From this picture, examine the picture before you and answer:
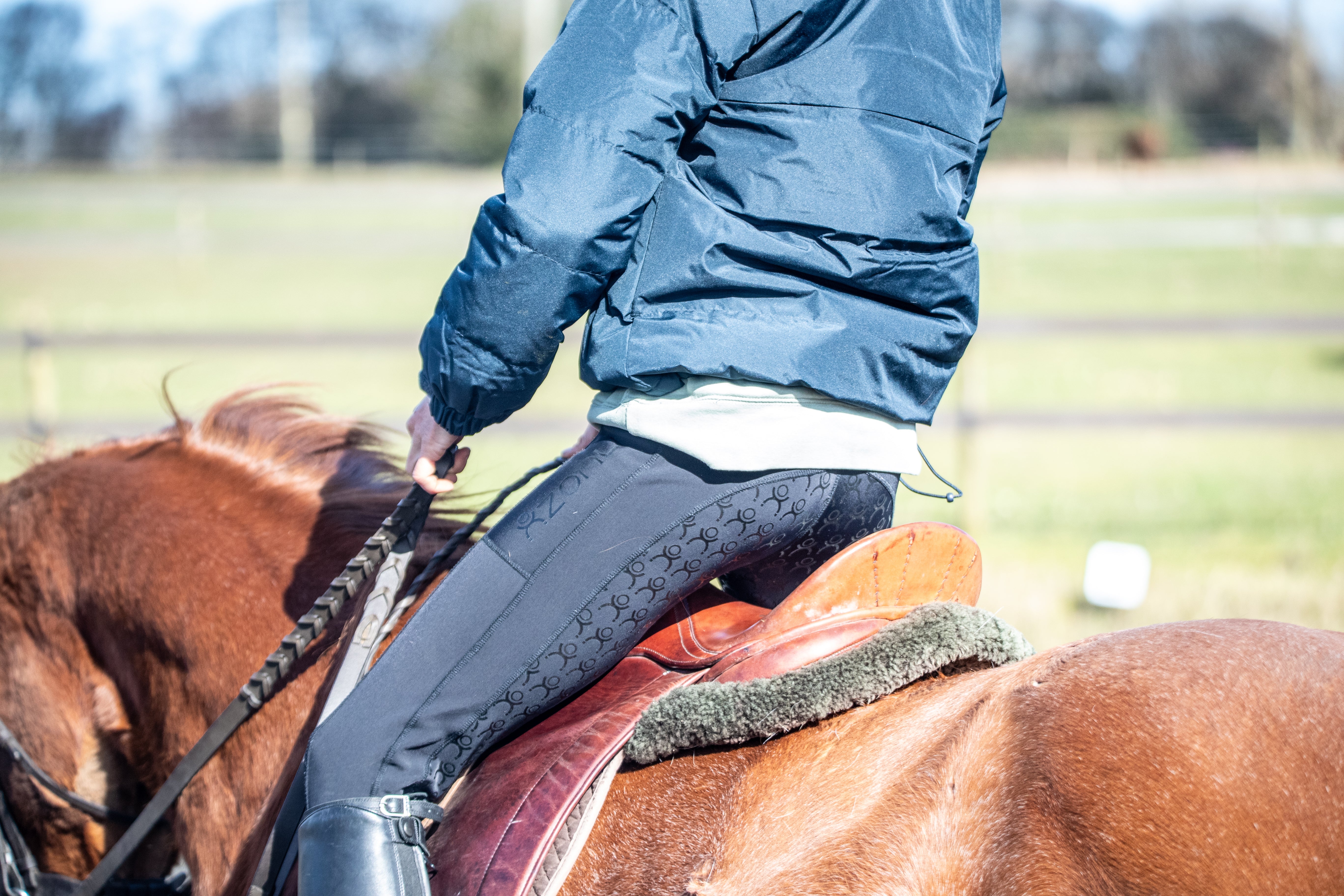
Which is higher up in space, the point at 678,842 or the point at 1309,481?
the point at 678,842

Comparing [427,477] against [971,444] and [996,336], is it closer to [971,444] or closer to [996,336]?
[971,444]

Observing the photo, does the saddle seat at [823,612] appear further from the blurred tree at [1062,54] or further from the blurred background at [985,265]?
the blurred tree at [1062,54]

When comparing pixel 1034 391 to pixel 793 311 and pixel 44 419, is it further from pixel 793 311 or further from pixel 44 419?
pixel 793 311

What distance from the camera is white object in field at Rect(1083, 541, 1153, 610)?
186 inches

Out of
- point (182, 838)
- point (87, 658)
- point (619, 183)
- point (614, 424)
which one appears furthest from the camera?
point (87, 658)

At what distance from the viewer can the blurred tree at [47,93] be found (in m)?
38.4

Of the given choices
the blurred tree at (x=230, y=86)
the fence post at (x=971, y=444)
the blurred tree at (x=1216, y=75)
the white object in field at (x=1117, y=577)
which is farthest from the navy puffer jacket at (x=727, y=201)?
the blurred tree at (x=230, y=86)

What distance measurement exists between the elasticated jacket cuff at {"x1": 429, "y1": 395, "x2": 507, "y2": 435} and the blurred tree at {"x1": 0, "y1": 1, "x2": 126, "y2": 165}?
4488 centimetres

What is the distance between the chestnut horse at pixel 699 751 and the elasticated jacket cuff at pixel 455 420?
1.69ft

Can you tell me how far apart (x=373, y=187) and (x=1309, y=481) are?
27.2 m

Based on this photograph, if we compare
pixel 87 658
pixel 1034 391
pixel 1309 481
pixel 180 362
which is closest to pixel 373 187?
pixel 180 362

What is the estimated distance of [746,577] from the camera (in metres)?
1.66

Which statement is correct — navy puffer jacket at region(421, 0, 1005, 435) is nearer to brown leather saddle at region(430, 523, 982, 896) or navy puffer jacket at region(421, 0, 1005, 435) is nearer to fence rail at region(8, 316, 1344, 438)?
brown leather saddle at region(430, 523, 982, 896)

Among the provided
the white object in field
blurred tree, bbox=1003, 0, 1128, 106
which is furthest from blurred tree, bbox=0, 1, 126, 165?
the white object in field
